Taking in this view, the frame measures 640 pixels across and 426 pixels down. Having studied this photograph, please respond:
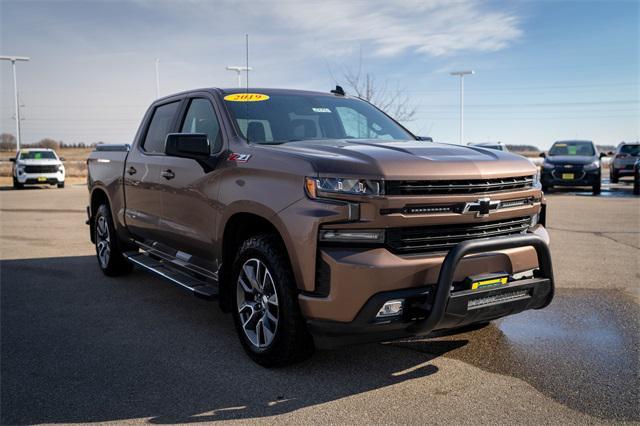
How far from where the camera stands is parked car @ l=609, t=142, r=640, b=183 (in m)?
23.3

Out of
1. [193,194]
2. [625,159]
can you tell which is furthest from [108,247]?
[625,159]

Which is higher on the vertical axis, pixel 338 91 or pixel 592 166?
pixel 338 91

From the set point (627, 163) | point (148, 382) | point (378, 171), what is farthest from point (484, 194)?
point (627, 163)

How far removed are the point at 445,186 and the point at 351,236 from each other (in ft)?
2.23

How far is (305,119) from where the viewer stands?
495 centimetres

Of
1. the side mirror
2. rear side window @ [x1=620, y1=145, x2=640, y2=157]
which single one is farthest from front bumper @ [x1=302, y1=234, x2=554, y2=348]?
rear side window @ [x1=620, y1=145, x2=640, y2=157]

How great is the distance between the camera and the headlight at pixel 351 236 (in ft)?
11.2

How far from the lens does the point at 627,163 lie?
23391 mm

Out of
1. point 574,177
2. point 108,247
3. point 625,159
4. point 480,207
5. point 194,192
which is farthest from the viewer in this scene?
point 625,159

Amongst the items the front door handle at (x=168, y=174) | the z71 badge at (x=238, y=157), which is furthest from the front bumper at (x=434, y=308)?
the front door handle at (x=168, y=174)

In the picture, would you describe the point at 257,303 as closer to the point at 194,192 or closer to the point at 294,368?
the point at 294,368

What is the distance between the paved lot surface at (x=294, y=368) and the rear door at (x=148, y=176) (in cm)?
77

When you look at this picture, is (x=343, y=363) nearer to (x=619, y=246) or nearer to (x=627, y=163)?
(x=619, y=246)

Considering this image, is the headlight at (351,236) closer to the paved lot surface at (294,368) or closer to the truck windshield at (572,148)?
the paved lot surface at (294,368)
